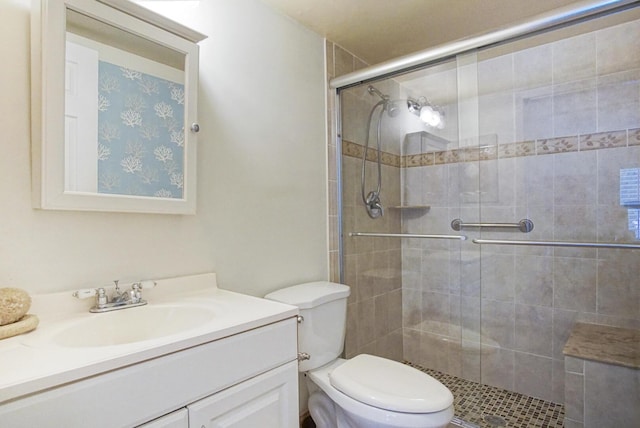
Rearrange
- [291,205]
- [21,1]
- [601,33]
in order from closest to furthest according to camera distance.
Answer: [21,1] < [291,205] < [601,33]

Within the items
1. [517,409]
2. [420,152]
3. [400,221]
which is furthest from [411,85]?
[517,409]

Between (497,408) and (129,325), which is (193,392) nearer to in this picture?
(129,325)

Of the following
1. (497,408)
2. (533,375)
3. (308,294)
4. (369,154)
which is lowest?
(497,408)

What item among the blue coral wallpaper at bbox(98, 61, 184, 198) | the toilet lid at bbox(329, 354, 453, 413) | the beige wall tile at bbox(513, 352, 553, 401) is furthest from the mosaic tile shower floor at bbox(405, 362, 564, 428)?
the blue coral wallpaper at bbox(98, 61, 184, 198)

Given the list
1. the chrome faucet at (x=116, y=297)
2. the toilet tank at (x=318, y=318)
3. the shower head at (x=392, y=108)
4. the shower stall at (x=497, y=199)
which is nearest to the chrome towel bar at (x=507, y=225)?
the shower stall at (x=497, y=199)

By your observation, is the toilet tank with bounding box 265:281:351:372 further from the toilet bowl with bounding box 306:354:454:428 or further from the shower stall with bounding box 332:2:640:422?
the shower stall with bounding box 332:2:640:422

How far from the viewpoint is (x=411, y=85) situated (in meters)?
2.12

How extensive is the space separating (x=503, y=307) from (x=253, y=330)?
6.24 feet

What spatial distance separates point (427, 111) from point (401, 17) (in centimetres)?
62

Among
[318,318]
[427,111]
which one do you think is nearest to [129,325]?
[318,318]

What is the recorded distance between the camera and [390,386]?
133 centimetres

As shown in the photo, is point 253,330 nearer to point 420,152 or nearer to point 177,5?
point 177,5

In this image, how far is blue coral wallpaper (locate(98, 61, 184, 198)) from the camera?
1.13 meters

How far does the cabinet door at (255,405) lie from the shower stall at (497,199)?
1007 millimetres
